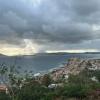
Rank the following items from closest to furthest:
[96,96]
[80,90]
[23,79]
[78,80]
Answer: [96,96] < [80,90] < [23,79] < [78,80]

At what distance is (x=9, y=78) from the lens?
67.9 ft

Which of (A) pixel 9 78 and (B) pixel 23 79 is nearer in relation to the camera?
(A) pixel 9 78

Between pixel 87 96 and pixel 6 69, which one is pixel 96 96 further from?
pixel 6 69

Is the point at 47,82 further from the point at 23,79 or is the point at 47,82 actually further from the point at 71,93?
the point at 71,93

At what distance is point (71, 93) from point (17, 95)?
3106mm

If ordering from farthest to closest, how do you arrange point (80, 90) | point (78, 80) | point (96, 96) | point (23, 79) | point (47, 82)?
point (47, 82), point (78, 80), point (23, 79), point (80, 90), point (96, 96)

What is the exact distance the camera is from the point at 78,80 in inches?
1025

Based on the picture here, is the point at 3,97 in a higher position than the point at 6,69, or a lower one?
lower

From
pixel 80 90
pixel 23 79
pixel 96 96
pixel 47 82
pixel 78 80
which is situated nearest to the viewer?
pixel 96 96

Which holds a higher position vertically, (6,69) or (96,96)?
(6,69)

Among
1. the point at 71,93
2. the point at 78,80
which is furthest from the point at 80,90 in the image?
the point at 78,80

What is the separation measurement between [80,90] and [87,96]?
1.05 metres

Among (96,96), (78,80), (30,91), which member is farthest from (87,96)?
(78,80)

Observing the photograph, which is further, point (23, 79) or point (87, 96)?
point (23, 79)
